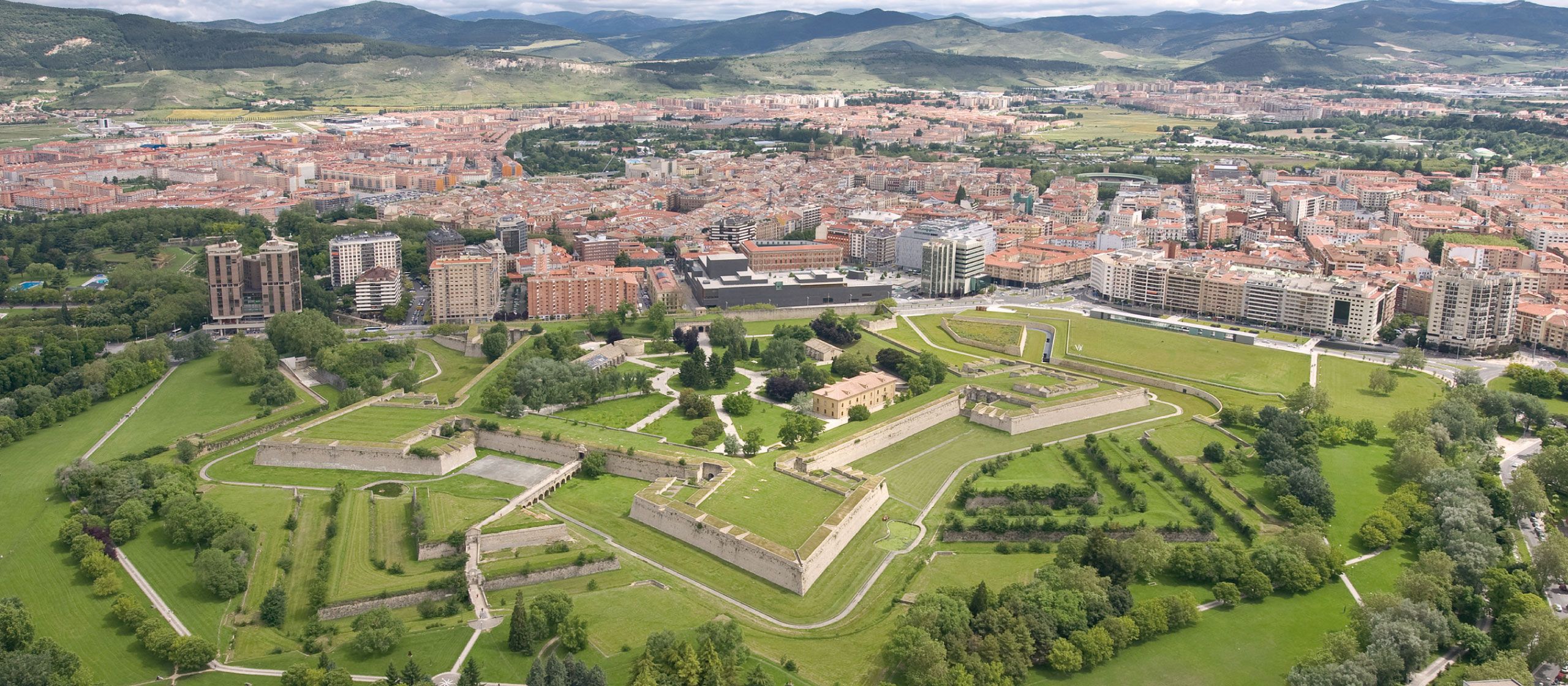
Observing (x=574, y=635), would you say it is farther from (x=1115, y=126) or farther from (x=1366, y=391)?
(x=1115, y=126)

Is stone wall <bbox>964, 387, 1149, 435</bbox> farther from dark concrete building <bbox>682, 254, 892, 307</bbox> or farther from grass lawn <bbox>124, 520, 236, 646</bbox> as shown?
grass lawn <bbox>124, 520, 236, 646</bbox>

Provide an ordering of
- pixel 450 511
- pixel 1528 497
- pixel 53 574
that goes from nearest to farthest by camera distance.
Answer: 1. pixel 53 574
2. pixel 1528 497
3. pixel 450 511

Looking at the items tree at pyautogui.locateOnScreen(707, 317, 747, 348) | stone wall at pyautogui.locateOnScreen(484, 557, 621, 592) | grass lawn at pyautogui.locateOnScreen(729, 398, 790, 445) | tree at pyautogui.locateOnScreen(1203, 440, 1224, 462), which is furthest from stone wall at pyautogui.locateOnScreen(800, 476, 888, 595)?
tree at pyautogui.locateOnScreen(707, 317, 747, 348)

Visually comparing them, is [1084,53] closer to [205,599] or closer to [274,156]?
[274,156]

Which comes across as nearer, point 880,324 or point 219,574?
point 219,574

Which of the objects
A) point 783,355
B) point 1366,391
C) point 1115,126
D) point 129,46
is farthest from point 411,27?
point 1366,391

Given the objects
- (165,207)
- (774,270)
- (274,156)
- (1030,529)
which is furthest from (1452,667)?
(274,156)
